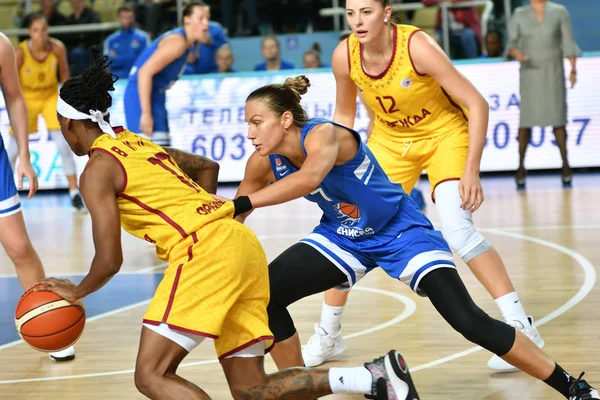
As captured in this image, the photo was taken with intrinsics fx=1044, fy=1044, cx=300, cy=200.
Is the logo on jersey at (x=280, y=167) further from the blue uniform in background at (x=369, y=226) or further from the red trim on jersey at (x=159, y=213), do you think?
the red trim on jersey at (x=159, y=213)

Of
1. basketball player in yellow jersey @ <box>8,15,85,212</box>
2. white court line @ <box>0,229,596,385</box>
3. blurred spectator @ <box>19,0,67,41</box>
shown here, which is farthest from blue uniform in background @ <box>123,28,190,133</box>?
blurred spectator @ <box>19,0,67,41</box>

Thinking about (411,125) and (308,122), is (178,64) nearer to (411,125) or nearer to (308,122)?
(411,125)

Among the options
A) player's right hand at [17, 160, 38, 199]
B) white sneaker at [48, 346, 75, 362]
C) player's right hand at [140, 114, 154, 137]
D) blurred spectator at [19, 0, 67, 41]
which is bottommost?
white sneaker at [48, 346, 75, 362]

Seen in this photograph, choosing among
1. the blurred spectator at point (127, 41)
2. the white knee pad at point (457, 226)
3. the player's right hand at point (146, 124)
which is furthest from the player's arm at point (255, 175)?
the blurred spectator at point (127, 41)

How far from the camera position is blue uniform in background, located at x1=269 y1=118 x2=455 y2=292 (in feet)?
13.6

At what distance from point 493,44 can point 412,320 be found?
745 cm

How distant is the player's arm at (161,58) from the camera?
7.91 meters

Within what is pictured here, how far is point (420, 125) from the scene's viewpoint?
16.8ft

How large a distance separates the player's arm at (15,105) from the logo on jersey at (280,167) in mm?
1535

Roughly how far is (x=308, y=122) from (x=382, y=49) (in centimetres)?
94

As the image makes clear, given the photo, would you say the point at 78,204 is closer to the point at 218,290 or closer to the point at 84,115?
the point at 84,115

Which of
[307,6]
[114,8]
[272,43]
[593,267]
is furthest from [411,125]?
[114,8]

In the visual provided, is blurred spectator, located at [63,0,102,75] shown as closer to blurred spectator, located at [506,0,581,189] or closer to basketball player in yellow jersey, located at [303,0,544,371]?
blurred spectator, located at [506,0,581,189]

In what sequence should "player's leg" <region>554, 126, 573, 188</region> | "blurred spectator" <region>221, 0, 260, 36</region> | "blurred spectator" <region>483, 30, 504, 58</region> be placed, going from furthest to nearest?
"blurred spectator" <region>221, 0, 260, 36</region> → "blurred spectator" <region>483, 30, 504, 58</region> → "player's leg" <region>554, 126, 573, 188</region>
